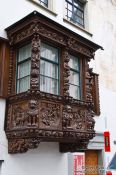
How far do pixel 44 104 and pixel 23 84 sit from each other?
908mm

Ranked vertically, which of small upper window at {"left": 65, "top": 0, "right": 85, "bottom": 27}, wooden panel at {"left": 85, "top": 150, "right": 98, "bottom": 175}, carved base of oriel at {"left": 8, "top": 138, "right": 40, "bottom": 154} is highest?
small upper window at {"left": 65, "top": 0, "right": 85, "bottom": 27}

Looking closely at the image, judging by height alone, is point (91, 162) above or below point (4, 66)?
below

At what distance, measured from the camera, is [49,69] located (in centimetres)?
766

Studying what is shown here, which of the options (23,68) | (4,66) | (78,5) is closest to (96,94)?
(78,5)

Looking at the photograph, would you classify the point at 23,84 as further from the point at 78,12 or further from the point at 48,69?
the point at 78,12

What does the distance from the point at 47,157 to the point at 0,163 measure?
5.04 feet

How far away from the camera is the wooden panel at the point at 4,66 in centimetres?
727

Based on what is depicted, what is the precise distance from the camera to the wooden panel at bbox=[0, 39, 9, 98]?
727 cm

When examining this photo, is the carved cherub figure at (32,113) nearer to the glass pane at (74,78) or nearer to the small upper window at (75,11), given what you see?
the glass pane at (74,78)

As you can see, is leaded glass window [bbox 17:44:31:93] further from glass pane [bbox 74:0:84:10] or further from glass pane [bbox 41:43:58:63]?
glass pane [bbox 74:0:84:10]

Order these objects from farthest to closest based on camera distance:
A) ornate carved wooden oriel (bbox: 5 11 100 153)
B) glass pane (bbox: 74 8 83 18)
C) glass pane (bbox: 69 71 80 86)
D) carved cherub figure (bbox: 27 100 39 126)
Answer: glass pane (bbox: 74 8 83 18) → glass pane (bbox: 69 71 80 86) → ornate carved wooden oriel (bbox: 5 11 100 153) → carved cherub figure (bbox: 27 100 39 126)

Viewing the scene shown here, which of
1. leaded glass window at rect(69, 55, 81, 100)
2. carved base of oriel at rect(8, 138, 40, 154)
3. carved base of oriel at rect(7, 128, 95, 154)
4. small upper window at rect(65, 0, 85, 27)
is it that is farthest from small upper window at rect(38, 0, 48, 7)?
carved base of oriel at rect(8, 138, 40, 154)

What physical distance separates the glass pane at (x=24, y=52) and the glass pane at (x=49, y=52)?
1.26 ft

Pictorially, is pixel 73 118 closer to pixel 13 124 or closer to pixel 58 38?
pixel 13 124
